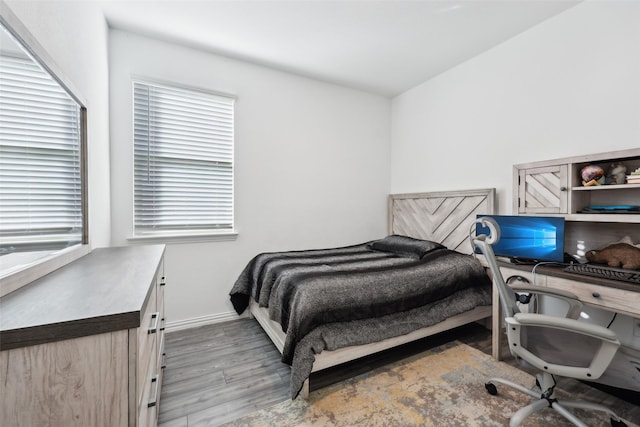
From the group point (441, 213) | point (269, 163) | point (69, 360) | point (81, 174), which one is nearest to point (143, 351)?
Result: point (69, 360)

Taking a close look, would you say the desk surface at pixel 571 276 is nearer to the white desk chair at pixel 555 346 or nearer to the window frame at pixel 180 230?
the white desk chair at pixel 555 346

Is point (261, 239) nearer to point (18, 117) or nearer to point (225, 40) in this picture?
point (225, 40)

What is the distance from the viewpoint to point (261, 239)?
314 cm

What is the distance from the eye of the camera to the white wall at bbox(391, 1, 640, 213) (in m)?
1.98

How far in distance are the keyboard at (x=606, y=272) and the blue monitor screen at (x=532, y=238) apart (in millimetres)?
177

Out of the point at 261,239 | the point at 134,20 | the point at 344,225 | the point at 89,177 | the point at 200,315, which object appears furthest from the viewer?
the point at 344,225

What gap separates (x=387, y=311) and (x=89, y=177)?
87.3 inches

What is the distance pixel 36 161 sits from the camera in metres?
1.14

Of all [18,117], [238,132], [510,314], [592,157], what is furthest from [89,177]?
[592,157]

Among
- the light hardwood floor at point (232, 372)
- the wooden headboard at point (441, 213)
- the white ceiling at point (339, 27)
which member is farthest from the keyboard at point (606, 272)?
the white ceiling at point (339, 27)

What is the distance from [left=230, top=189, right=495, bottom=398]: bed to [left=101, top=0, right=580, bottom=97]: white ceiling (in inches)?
58.7

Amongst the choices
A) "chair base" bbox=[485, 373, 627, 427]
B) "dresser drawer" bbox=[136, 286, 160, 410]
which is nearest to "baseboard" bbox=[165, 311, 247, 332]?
"dresser drawer" bbox=[136, 286, 160, 410]

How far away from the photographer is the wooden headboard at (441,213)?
9.37 ft

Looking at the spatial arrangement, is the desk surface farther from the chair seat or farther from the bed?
the bed
